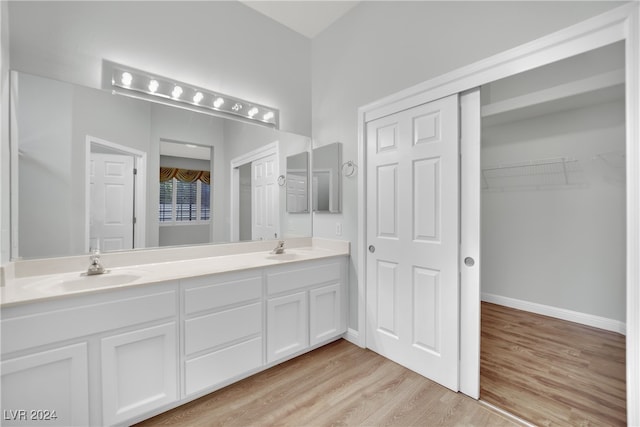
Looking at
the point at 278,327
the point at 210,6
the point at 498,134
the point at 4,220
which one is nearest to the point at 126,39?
the point at 210,6

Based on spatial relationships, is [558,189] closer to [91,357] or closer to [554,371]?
[554,371]

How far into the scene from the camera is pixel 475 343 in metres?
1.77

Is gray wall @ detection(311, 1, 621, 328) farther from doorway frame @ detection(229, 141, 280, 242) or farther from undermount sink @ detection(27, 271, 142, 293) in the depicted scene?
undermount sink @ detection(27, 271, 142, 293)

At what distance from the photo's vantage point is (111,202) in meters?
1.90

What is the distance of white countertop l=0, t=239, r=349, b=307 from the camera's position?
4.33 ft

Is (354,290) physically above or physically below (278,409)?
above

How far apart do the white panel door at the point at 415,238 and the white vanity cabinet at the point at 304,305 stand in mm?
284

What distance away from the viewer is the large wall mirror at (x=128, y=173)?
1621 mm

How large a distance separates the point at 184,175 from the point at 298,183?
1.06m

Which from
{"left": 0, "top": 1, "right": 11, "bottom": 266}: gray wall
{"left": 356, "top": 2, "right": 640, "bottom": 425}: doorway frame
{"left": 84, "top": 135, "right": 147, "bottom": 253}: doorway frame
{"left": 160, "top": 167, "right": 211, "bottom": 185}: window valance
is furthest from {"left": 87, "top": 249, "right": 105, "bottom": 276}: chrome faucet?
{"left": 356, "top": 2, "right": 640, "bottom": 425}: doorway frame

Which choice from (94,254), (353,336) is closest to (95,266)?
(94,254)

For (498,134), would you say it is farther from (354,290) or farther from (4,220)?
(4,220)

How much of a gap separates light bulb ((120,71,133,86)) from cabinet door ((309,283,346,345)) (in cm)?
202

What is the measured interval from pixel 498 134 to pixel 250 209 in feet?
10.8
